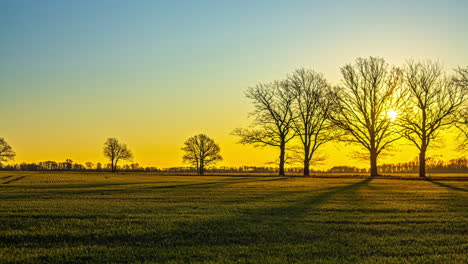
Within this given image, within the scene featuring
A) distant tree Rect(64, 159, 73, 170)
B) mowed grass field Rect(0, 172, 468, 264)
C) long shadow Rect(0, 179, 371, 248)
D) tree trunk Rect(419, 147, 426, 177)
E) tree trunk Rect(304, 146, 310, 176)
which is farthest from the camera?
distant tree Rect(64, 159, 73, 170)

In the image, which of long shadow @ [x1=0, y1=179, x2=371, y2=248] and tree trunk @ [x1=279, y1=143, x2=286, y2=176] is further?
tree trunk @ [x1=279, y1=143, x2=286, y2=176]

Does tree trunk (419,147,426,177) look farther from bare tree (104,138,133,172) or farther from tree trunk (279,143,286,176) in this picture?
bare tree (104,138,133,172)

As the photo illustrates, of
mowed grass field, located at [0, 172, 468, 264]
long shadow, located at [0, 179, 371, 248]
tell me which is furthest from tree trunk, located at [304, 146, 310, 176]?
long shadow, located at [0, 179, 371, 248]

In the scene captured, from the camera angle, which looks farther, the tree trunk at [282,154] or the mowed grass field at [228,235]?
the tree trunk at [282,154]

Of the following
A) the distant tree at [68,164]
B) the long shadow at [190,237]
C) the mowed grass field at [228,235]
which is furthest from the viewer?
the distant tree at [68,164]

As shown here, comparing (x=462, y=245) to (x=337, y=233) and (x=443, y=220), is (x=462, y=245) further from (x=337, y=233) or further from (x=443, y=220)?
(x=443, y=220)

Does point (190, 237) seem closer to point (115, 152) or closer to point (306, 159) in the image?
point (306, 159)

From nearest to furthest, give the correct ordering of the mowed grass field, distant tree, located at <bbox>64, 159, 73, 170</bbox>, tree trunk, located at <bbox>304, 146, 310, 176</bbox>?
the mowed grass field
tree trunk, located at <bbox>304, 146, 310, 176</bbox>
distant tree, located at <bbox>64, 159, 73, 170</bbox>

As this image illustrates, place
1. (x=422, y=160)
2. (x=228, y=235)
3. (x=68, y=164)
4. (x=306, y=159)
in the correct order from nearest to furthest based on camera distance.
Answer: (x=228, y=235) < (x=422, y=160) < (x=306, y=159) < (x=68, y=164)

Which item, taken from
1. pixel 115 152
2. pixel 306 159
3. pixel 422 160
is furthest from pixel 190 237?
pixel 115 152

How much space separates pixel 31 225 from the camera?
43.5 feet

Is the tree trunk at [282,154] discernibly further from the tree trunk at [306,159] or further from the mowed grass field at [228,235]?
the mowed grass field at [228,235]

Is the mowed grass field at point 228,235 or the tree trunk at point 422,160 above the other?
the tree trunk at point 422,160

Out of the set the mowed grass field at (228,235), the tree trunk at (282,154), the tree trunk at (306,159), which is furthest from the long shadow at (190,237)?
the tree trunk at (282,154)
